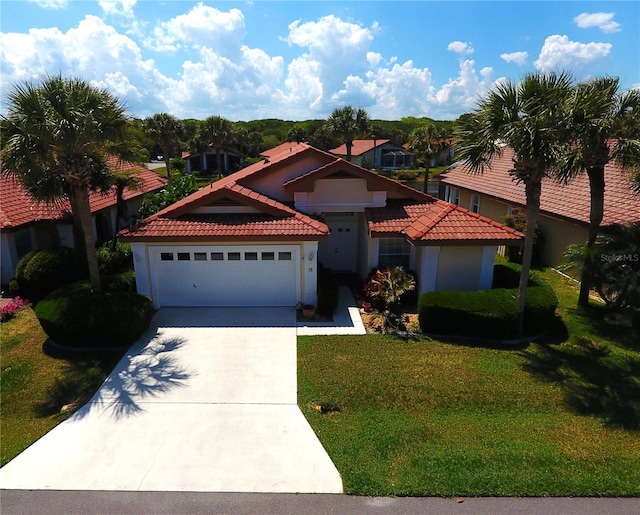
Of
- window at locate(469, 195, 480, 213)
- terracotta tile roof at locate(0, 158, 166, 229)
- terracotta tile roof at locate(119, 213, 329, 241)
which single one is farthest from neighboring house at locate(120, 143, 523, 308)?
window at locate(469, 195, 480, 213)

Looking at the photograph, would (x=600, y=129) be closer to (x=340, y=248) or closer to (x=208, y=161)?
(x=340, y=248)

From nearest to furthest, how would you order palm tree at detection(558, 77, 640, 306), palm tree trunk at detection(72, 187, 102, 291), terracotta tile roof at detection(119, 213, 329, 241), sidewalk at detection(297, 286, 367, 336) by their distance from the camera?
1. palm tree at detection(558, 77, 640, 306)
2. palm tree trunk at detection(72, 187, 102, 291)
3. sidewalk at detection(297, 286, 367, 336)
4. terracotta tile roof at detection(119, 213, 329, 241)

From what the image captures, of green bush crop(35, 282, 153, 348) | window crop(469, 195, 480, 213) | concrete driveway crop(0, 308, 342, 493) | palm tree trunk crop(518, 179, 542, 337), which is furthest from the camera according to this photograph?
window crop(469, 195, 480, 213)

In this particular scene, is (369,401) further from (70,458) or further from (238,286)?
(238,286)

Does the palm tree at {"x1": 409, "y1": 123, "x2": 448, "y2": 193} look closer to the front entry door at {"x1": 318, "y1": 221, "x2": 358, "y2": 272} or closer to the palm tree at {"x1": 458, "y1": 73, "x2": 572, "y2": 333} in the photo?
the front entry door at {"x1": 318, "y1": 221, "x2": 358, "y2": 272}

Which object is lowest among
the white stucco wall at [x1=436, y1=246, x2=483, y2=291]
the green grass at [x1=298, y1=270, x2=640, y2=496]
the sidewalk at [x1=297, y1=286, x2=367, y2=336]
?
the sidewalk at [x1=297, y1=286, x2=367, y2=336]
